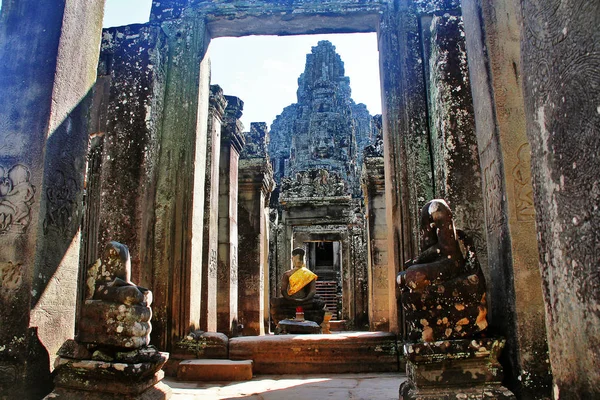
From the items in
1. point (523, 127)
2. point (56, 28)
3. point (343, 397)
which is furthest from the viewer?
point (343, 397)

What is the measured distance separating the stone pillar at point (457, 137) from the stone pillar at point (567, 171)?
252 centimetres

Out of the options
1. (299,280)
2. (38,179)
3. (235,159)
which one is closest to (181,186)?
(38,179)

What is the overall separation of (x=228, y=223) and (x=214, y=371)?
3902mm

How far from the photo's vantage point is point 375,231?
10562 millimetres

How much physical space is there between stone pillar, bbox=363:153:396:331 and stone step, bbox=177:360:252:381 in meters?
5.69

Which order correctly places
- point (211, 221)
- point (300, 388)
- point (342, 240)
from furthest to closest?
point (342, 240)
point (211, 221)
point (300, 388)

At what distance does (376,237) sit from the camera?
10.5 metres

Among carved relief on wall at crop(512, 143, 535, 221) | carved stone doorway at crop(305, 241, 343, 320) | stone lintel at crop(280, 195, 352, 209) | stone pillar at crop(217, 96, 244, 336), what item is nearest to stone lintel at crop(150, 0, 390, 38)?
stone pillar at crop(217, 96, 244, 336)

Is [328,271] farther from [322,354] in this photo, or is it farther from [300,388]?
[300,388]

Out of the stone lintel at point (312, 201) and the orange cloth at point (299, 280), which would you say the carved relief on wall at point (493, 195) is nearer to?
the orange cloth at point (299, 280)

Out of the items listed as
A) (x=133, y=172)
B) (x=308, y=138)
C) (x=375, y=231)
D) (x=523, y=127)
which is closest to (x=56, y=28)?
(x=133, y=172)

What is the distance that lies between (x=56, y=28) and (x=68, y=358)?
8.00ft

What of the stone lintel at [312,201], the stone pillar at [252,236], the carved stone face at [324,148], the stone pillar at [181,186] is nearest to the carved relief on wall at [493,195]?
the stone pillar at [181,186]

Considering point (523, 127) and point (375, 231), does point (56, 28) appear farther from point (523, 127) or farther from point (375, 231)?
point (375, 231)
